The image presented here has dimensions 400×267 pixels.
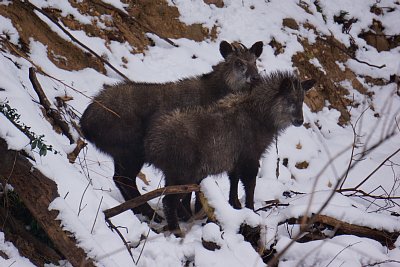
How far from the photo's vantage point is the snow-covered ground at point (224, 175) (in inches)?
178

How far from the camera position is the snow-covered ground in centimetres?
453

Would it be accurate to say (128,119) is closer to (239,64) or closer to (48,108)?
(48,108)

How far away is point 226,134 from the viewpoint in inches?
243

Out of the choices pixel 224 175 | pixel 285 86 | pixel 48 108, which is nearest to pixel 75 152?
pixel 48 108

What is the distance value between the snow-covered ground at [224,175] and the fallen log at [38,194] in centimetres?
7

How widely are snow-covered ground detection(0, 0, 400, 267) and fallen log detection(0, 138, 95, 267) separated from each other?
0.21 feet

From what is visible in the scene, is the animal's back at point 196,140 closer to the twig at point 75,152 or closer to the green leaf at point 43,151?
the twig at point 75,152

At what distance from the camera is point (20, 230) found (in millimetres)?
4434

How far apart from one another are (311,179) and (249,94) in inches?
158

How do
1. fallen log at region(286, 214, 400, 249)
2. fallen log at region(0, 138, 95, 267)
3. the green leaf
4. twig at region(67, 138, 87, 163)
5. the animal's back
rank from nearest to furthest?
fallen log at region(0, 138, 95, 267)
the green leaf
fallen log at region(286, 214, 400, 249)
the animal's back
twig at region(67, 138, 87, 163)

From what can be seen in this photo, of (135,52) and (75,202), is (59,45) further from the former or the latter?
(75,202)

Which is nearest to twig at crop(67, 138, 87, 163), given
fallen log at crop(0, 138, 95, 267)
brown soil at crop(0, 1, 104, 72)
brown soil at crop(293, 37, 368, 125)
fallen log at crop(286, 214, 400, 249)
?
fallen log at crop(0, 138, 95, 267)

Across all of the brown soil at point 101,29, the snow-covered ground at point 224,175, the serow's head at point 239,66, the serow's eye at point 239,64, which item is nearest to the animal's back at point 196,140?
the snow-covered ground at point 224,175

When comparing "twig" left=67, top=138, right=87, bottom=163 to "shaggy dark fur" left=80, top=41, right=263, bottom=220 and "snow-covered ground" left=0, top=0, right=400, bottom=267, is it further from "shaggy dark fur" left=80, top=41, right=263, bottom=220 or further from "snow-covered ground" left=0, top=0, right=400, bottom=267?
"shaggy dark fur" left=80, top=41, right=263, bottom=220
